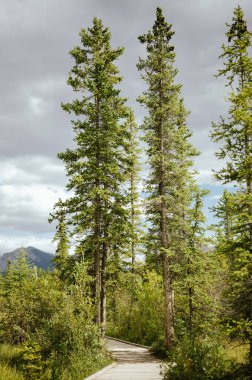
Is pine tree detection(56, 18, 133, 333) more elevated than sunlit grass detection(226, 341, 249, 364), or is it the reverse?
pine tree detection(56, 18, 133, 333)

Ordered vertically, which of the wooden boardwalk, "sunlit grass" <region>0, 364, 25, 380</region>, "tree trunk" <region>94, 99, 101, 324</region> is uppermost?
"tree trunk" <region>94, 99, 101, 324</region>

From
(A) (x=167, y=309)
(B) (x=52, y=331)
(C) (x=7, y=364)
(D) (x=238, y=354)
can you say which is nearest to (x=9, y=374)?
(C) (x=7, y=364)

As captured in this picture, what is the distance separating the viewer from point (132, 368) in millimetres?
16047

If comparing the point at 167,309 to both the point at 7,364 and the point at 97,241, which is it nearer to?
the point at 97,241

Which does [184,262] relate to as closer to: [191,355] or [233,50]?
[191,355]

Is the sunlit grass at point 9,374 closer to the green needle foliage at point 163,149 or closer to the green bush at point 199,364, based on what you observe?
the green bush at point 199,364

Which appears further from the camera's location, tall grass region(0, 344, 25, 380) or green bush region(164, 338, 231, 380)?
tall grass region(0, 344, 25, 380)

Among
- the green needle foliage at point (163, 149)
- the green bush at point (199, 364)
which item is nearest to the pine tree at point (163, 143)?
the green needle foliage at point (163, 149)

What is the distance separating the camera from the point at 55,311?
17.3m

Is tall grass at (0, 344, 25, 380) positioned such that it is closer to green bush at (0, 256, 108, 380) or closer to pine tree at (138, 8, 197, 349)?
green bush at (0, 256, 108, 380)

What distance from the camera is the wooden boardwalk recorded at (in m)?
13.4

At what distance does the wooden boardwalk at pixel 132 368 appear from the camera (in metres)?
13.4

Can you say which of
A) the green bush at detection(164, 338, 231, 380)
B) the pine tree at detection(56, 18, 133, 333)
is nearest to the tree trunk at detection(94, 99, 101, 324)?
the pine tree at detection(56, 18, 133, 333)

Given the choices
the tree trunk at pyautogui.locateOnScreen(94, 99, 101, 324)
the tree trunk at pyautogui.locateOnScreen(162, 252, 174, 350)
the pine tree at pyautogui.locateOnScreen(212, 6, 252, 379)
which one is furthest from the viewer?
the tree trunk at pyautogui.locateOnScreen(162, 252, 174, 350)
